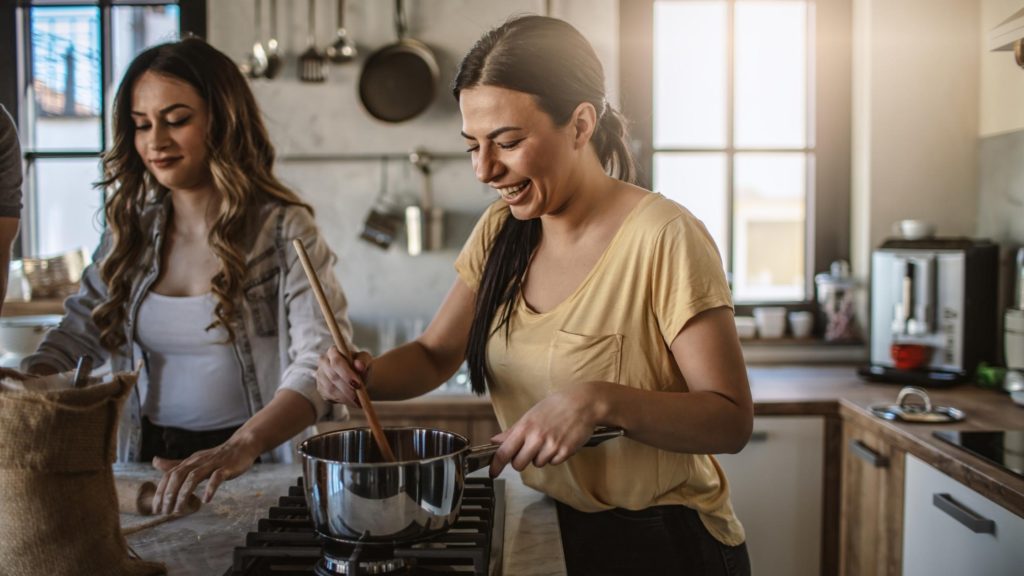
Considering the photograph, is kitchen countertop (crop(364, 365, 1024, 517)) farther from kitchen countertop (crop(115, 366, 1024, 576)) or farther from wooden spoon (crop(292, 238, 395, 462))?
wooden spoon (crop(292, 238, 395, 462))

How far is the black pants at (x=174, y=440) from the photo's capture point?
166cm

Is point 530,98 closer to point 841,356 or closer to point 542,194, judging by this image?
point 542,194

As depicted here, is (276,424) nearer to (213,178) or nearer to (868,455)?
(213,178)

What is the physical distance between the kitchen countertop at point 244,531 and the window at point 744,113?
6.37 ft

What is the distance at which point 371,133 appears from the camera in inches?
122

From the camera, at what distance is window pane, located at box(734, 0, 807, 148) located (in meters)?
3.11

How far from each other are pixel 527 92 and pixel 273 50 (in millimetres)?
2049

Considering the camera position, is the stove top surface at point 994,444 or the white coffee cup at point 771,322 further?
the white coffee cup at point 771,322

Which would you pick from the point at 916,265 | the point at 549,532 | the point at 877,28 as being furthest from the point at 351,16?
the point at 549,532

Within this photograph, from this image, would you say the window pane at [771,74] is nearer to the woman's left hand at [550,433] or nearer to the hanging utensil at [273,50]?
the hanging utensil at [273,50]

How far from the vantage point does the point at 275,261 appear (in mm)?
1680

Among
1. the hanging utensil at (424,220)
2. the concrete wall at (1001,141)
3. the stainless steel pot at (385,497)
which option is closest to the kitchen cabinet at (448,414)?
the hanging utensil at (424,220)

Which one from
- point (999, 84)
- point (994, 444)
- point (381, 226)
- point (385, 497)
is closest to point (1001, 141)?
point (999, 84)

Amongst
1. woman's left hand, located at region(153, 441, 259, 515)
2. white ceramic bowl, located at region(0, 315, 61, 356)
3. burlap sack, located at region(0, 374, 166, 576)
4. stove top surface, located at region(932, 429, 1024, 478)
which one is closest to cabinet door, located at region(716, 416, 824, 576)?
stove top surface, located at region(932, 429, 1024, 478)
